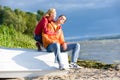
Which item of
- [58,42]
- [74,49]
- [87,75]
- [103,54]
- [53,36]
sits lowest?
[103,54]

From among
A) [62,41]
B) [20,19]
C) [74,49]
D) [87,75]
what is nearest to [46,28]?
[62,41]

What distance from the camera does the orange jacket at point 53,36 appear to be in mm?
13031

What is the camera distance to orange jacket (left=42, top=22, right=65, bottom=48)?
42.8ft

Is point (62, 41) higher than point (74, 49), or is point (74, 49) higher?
point (62, 41)

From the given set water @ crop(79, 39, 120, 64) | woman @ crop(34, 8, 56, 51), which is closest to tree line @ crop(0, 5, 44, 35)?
water @ crop(79, 39, 120, 64)

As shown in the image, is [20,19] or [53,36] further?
[20,19]

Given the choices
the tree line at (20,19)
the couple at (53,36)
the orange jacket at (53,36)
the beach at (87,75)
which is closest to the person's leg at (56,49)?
the couple at (53,36)

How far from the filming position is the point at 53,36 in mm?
13109

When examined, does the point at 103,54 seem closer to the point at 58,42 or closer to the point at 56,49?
the point at 58,42

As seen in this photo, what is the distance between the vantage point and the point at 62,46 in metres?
13.3

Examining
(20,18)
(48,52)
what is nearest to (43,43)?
(48,52)

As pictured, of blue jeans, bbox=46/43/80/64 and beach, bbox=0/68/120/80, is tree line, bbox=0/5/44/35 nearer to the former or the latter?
beach, bbox=0/68/120/80

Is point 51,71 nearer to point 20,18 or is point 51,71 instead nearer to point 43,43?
point 43,43

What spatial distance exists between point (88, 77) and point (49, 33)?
59.4 inches
